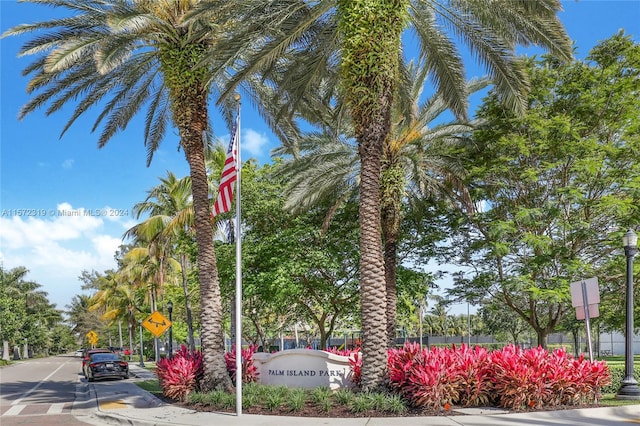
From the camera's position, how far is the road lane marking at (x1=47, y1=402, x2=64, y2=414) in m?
15.7

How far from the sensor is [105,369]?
27.6 meters

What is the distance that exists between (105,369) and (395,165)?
17848 millimetres

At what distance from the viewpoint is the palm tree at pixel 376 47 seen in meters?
13.1

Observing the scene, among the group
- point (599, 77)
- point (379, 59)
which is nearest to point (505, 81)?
point (379, 59)

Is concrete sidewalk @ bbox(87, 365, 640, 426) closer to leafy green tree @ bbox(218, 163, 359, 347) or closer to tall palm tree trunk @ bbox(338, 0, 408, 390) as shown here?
tall palm tree trunk @ bbox(338, 0, 408, 390)

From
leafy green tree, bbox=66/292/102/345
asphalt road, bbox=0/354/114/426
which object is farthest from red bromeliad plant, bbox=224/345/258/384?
leafy green tree, bbox=66/292/102/345

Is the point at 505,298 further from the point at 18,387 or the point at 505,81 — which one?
the point at 18,387

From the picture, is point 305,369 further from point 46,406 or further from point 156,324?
point 156,324

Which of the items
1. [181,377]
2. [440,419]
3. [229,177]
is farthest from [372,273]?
[181,377]

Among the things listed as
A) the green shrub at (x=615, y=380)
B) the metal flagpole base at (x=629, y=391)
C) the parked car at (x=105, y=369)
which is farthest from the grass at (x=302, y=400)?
the parked car at (x=105, y=369)

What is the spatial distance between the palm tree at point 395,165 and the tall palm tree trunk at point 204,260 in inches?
196

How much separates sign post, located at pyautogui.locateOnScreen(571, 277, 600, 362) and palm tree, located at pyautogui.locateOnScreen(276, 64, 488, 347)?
641cm

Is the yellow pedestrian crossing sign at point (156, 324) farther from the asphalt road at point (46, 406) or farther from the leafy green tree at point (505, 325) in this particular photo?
Result: the leafy green tree at point (505, 325)

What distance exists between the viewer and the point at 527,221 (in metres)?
19.1
